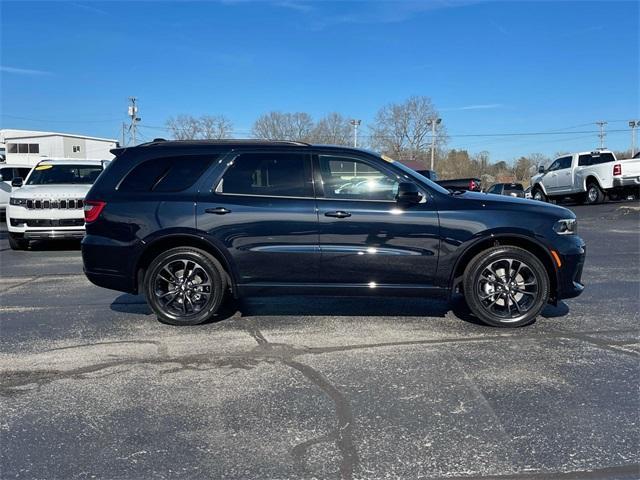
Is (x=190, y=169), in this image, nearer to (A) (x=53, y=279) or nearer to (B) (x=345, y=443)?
(B) (x=345, y=443)

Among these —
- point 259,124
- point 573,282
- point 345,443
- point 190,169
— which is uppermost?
point 259,124

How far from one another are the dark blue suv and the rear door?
11mm

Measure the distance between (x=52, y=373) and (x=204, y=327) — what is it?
1.56 m

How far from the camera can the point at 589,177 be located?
21.0 m

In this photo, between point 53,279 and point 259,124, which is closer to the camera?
point 53,279

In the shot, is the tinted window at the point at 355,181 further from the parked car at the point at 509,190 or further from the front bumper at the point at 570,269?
the parked car at the point at 509,190

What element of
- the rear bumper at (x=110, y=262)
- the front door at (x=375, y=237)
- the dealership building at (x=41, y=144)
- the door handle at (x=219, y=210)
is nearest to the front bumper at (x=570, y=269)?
the front door at (x=375, y=237)

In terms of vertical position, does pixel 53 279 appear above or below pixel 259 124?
below

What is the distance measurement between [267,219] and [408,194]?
140 centimetres

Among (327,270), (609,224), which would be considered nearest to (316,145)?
(327,270)

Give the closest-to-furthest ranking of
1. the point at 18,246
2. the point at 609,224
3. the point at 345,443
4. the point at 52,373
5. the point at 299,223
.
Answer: the point at 345,443
the point at 52,373
the point at 299,223
the point at 18,246
the point at 609,224

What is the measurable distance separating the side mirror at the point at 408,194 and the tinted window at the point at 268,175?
90 cm

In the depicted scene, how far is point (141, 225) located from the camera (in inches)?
209

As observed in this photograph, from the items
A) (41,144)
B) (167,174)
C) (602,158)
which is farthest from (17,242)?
(41,144)
